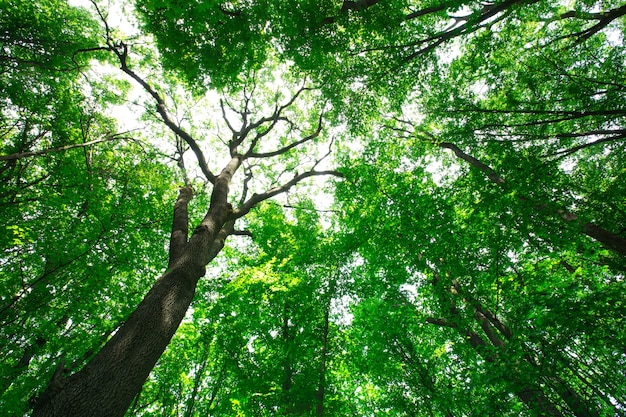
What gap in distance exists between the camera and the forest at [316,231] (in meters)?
4.18

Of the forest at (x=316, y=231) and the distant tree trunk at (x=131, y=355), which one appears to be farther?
the forest at (x=316, y=231)

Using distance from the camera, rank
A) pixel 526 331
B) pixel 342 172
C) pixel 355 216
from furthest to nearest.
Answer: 1. pixel 342 172
2. pixel 355 216
3. pixel 526 331

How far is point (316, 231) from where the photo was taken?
10469 millimetres

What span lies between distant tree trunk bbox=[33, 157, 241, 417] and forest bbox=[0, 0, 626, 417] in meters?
0.03

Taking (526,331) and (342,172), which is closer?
(526,331)

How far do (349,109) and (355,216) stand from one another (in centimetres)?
359

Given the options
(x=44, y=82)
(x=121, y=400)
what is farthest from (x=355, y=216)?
(x=44, y=82)

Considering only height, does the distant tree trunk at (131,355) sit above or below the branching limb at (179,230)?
below

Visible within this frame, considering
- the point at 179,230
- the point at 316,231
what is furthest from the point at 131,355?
the point at 316,231

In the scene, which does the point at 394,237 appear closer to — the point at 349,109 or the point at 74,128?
the point at 349,109

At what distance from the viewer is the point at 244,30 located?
19.9 ft

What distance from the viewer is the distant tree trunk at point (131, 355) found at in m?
2.47

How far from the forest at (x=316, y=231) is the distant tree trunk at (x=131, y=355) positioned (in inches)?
1.1

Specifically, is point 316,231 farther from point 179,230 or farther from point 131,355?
point 131,355
